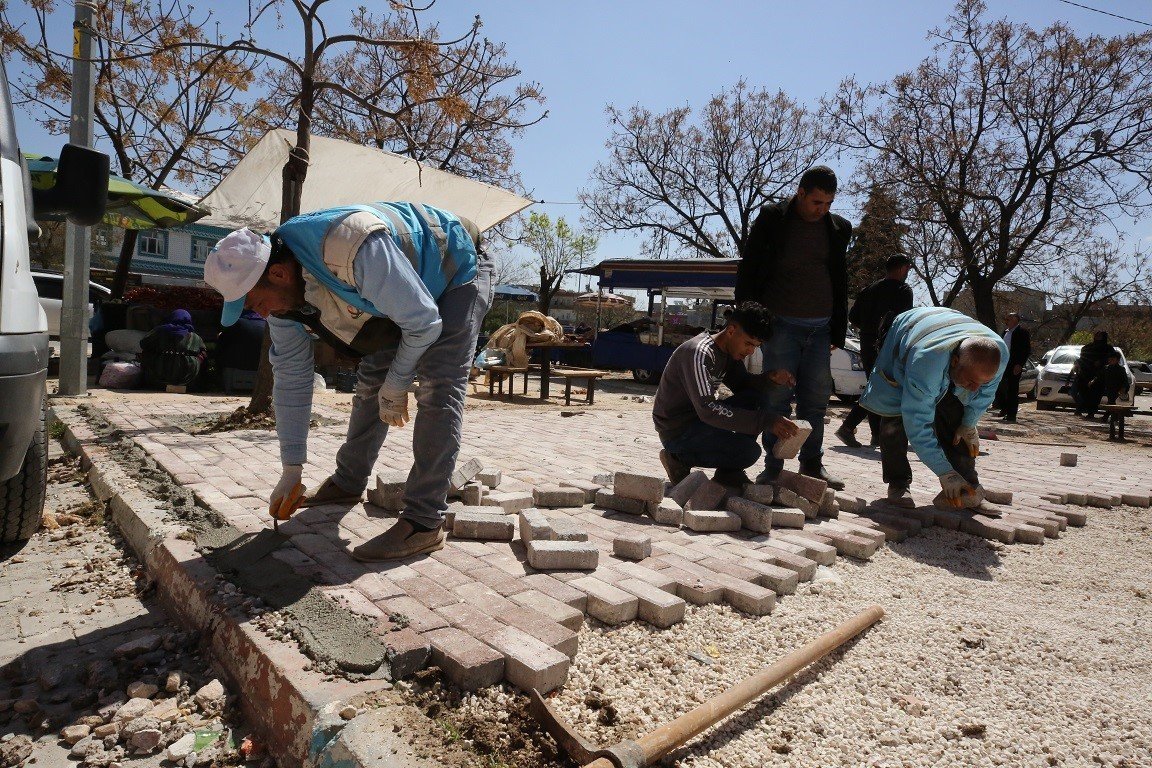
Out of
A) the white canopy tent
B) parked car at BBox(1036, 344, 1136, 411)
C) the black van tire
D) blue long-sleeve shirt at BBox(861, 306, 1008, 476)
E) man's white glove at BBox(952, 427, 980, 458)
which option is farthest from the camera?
parked car at BBox(1036, 344, 1136, 411)

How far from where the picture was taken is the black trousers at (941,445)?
165 inches

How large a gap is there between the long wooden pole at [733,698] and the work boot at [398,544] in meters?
1.29

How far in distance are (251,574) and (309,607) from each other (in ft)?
1.36

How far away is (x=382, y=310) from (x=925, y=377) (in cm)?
295

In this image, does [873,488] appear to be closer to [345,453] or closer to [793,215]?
[793,215]

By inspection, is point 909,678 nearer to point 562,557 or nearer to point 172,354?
point 562,557

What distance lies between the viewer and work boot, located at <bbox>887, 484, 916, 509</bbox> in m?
4.25

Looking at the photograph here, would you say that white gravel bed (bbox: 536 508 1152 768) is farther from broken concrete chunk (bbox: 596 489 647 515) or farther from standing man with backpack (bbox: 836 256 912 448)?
standing man with backpack (bbox: 836 256 912 448)

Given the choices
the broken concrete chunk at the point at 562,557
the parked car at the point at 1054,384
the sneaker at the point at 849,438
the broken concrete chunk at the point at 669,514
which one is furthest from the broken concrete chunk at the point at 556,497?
the parked car at the point at 1054,384

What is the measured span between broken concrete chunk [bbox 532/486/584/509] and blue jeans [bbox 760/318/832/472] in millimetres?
1251

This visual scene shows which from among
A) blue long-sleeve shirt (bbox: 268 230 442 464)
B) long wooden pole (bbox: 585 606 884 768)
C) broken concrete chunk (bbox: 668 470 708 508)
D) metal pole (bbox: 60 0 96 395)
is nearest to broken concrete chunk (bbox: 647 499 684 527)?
broken concrete chunk (bbox: 668 470 708 508)

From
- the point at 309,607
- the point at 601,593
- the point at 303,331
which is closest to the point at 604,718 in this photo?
the point at 601,593

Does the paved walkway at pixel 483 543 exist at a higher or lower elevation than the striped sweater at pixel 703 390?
lower

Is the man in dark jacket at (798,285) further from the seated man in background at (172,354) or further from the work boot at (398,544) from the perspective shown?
the seated man in background at (172,354)
